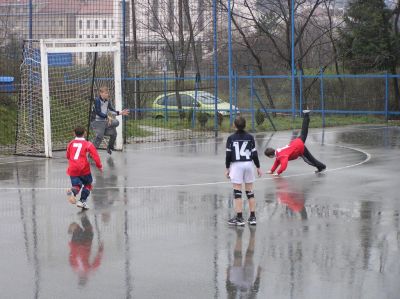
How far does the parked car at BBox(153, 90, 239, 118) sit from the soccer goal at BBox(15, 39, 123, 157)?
21.7ft

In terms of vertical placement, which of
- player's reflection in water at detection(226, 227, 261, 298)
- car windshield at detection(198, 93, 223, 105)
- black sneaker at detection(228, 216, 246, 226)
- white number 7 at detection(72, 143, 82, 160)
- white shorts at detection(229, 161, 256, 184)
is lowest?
player's reflection in water at detection(226, 227, 261, 298)

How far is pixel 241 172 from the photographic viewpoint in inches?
420

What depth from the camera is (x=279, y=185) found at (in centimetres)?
1405

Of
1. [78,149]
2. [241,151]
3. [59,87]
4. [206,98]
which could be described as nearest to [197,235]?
[241,151]

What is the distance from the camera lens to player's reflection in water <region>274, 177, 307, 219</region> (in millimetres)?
11625

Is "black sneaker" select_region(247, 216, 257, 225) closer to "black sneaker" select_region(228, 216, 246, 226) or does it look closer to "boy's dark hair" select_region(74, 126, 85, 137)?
"black sneaker" select_region(228, 216, 246, 226)

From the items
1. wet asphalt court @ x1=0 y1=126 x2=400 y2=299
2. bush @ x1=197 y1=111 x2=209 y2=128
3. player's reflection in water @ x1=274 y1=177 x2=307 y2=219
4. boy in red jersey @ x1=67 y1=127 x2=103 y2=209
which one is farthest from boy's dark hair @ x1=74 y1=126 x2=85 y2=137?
bush @ x1=197 y1=111 x2=209 y2=128

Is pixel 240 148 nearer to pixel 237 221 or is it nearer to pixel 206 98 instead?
pixel 237 221

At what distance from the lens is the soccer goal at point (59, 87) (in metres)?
19.0

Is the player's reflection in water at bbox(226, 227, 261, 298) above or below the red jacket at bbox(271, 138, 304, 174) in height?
below

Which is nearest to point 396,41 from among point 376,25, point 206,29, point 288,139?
point 376,25

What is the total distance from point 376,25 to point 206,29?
24.5 feet

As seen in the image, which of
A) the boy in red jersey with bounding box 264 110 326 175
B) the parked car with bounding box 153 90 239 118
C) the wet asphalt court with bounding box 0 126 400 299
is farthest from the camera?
the parked car with bounding box 153 90 239 118

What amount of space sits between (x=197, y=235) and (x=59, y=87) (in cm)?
1335
